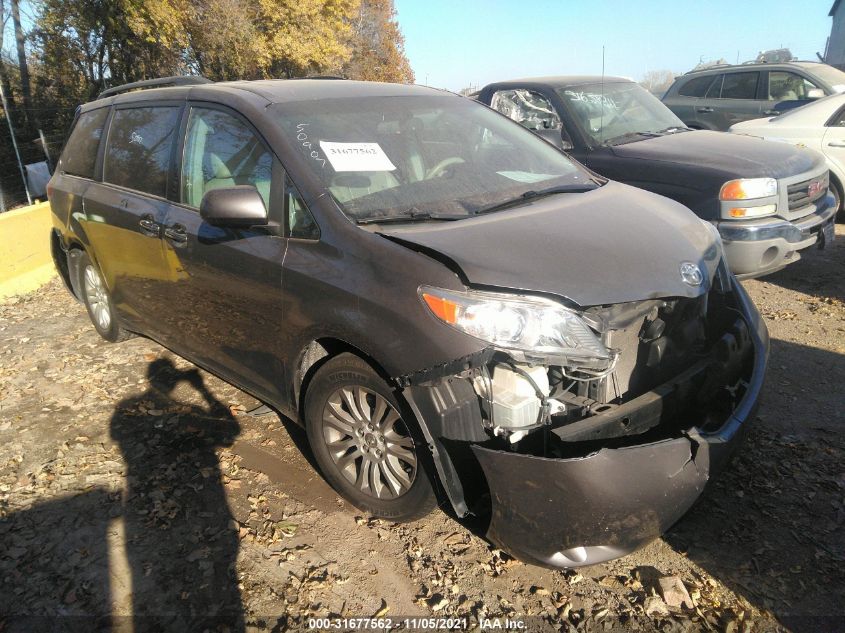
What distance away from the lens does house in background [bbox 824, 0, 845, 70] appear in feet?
105

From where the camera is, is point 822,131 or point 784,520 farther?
point 822,131

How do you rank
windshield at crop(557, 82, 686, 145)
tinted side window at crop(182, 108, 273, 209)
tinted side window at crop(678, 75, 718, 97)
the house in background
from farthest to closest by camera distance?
the house in background, tinted side window at crop(678, 75, 718, 97), windshield at crop(557, 82, 686, 145), tinted side window at crop(182, 108, 273, 209)

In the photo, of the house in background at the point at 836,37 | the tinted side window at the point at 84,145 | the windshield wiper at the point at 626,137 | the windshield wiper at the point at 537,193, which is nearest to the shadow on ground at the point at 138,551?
the windshield wiper at the point at 537,193

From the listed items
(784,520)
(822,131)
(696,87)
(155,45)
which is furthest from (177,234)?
(155,45)

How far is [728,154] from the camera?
5.27 meters

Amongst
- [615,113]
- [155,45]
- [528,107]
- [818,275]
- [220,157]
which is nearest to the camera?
[220,157]

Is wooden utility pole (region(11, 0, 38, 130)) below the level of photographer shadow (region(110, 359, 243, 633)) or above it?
above

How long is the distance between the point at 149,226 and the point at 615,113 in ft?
15.1

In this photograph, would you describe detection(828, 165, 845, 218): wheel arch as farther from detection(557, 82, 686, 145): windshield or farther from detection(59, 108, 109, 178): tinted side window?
detection(59, 108, 109, 178): tinted side window

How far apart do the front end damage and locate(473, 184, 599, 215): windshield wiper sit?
782 millimetres

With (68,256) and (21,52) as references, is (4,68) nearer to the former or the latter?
(21,52)

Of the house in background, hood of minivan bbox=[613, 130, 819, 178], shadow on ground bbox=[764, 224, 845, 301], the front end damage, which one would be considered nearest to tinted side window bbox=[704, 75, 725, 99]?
shadow on ground bbox=[764, 224, 845, 301]

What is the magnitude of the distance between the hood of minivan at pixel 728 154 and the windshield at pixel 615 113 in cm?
28

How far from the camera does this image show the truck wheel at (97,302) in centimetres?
486
